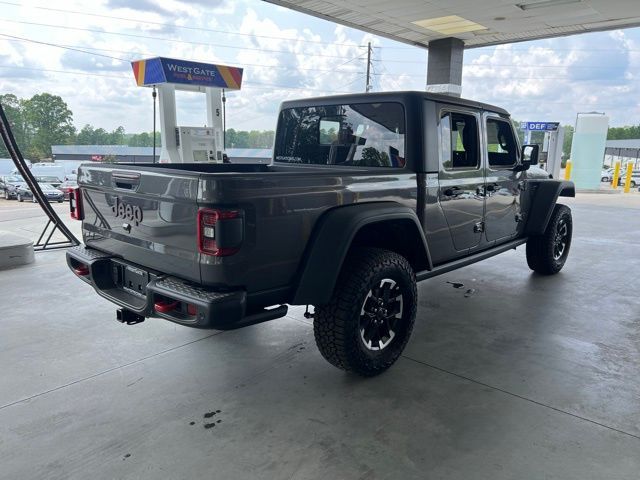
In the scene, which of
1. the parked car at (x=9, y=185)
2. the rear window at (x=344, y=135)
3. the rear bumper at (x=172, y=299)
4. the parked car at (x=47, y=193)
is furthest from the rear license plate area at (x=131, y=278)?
the parked car at (x=9, y=185)

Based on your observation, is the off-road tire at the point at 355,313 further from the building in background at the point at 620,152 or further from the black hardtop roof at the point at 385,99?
the building in background at the point at 620,152

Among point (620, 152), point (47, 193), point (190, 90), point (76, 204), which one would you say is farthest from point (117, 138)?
point (620, 152)

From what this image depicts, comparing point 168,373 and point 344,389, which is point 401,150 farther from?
point 168,373

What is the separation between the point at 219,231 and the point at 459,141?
2242mm

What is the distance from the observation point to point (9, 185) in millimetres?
17875

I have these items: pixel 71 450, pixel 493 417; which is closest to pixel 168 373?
pixel 71 450

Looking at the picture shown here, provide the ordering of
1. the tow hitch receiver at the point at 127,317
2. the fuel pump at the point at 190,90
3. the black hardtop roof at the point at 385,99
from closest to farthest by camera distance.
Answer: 1. the tow hitch receiver at the point at 127,317
2. the black hardtop roof at the point at 385,99
3. the fuel pump at the point at 190,90

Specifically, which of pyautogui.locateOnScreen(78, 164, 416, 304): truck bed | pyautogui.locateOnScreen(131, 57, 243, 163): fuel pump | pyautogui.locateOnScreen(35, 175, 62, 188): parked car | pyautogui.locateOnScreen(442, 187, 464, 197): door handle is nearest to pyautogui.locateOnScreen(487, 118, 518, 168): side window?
pyautogui.locateOnScreen(442, 187, 464, 197): door handle

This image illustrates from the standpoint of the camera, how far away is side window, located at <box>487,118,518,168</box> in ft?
13.0

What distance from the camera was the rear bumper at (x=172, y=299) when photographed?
2.13 metres

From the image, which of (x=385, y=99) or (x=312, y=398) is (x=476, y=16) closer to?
(x=385, y=99)

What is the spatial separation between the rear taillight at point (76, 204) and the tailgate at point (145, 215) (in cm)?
6

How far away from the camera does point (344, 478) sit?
1.98 m

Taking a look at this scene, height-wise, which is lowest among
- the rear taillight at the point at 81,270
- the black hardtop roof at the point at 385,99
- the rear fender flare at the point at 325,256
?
the rear taillight at the point at 81,270
